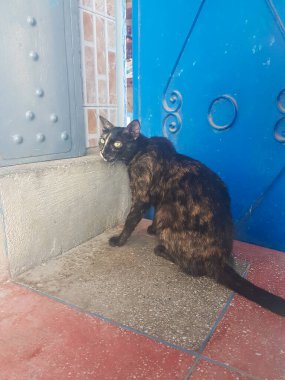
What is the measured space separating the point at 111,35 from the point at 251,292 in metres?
2.34

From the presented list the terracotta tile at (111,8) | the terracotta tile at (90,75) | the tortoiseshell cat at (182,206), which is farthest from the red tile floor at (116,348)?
the terracotta tile at (111,8)

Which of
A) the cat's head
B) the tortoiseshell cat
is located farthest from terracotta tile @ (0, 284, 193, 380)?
the cat's head

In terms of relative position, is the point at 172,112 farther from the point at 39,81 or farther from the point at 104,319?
the point at 104,319

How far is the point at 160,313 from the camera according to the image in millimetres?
1488

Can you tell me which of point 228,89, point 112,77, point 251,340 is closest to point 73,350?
point 251,340

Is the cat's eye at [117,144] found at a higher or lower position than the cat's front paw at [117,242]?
higher

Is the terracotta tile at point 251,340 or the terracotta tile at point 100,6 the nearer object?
the terracotta tile at point 251,340

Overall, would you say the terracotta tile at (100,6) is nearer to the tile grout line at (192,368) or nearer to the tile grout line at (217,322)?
the tile grout line at (217,322)

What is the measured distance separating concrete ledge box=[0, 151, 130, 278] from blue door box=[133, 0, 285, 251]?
83 cm

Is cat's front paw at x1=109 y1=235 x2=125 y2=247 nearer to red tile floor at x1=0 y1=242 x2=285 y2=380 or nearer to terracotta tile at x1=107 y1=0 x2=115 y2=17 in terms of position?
red tile floor at x1=0 y1=242 x2=285 y2=380

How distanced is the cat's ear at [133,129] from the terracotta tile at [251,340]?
135cm

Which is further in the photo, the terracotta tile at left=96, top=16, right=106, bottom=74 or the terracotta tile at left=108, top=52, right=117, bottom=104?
the terracotta tile at left=108, top=52, right=117, bottom=104

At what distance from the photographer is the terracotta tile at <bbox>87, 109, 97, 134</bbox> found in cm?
235

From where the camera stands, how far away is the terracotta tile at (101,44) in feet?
7.56
